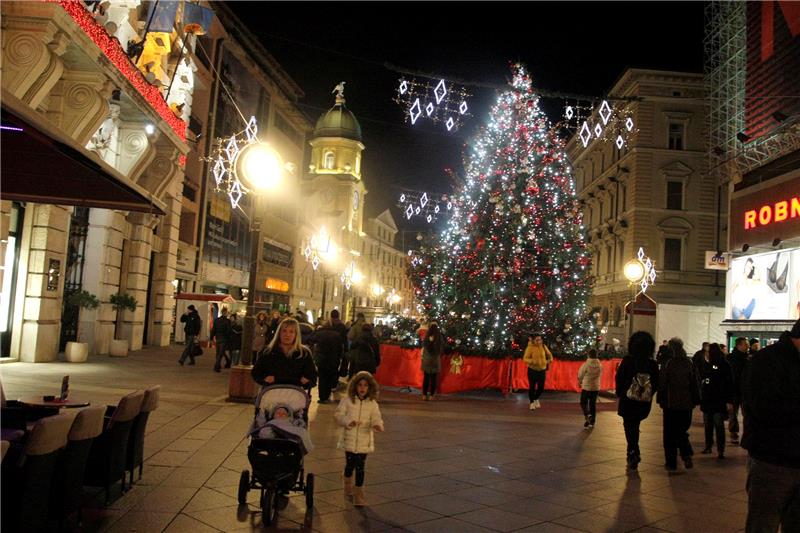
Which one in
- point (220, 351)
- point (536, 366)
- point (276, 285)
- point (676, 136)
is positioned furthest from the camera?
point (276, 285)

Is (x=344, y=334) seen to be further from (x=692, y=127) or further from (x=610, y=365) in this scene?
(x=692, y=127)

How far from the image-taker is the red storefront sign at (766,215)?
955 inches

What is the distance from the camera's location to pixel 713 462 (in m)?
11.0

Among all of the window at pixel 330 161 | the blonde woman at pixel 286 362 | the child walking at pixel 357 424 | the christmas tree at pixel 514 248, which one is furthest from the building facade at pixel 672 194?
the blonde woman at pixel 286 362

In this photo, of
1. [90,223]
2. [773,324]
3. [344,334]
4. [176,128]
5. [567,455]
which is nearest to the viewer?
[567,455]

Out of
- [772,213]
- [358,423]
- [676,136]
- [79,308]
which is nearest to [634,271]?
[772,213]

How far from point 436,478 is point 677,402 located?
3687mm

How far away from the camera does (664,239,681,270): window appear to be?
4484 cm

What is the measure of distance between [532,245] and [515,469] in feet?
42.9

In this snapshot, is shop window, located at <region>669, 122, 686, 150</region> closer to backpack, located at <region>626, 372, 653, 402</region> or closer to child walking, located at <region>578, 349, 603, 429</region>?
child walking, located at <region>578, 349, 603, 429</region>

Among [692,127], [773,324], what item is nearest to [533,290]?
[773,324]

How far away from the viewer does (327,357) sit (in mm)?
15172

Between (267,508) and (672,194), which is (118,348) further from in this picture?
(672,194)

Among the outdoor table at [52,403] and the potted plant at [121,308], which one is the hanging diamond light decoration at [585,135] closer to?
the outdoor table at [52,403]
